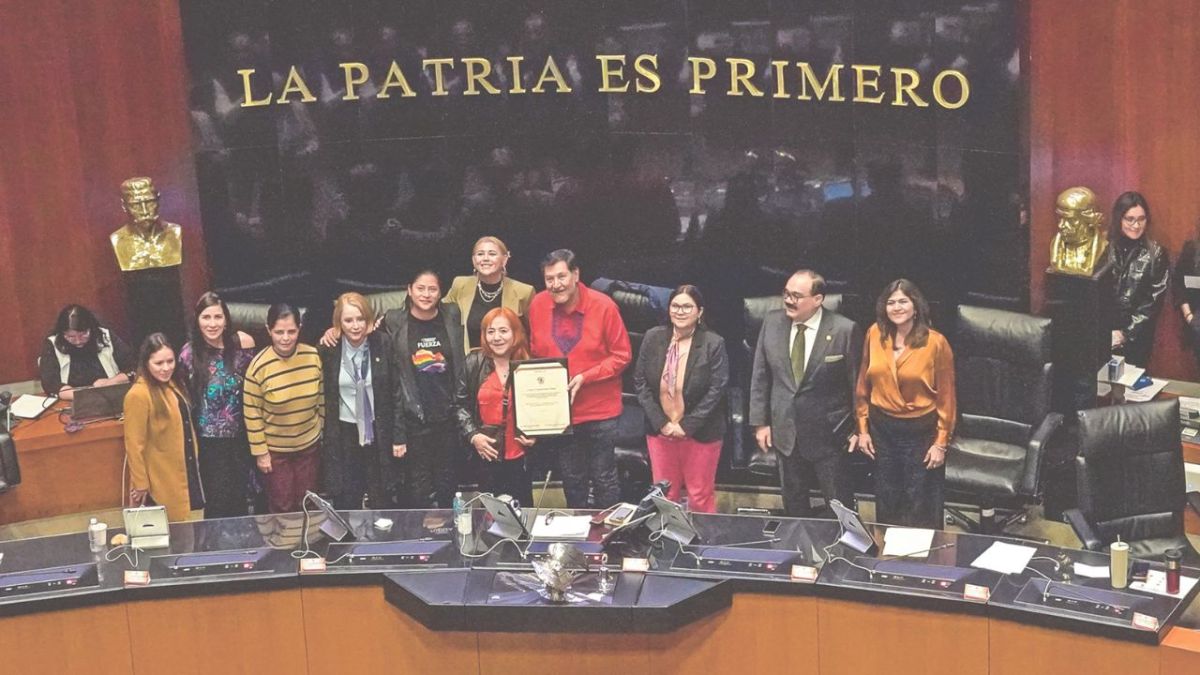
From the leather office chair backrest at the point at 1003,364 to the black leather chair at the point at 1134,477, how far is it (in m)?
0.75

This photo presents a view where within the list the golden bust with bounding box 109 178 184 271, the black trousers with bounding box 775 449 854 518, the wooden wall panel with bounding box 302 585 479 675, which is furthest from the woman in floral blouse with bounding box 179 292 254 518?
the black trousers with bounding box 775 449 854 518

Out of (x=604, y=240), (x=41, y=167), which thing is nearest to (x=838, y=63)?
(x=604, y=240)

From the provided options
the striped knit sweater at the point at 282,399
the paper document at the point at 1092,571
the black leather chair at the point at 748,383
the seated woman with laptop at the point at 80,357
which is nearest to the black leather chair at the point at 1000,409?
the black leather chair at the point at 748,383

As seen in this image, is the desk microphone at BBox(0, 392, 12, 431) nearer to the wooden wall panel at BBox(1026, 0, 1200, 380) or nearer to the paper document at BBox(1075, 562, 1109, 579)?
the wooden wall panel at BBox(1026, 0, 1200, 380)

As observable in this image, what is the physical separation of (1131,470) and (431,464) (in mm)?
3260

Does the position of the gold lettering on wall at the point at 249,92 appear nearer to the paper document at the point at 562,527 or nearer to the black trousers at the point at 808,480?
the paper document at the point at 562,527

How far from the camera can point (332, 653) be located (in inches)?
241

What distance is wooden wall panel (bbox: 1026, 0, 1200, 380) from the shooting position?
25.7ft

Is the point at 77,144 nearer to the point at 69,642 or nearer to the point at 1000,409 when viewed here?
the point at 69,642

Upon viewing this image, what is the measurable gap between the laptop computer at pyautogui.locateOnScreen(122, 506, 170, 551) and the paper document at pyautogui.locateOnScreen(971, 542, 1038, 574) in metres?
3.30

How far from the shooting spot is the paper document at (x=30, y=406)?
28.5 ft

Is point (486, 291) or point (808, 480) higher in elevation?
point (486, 291)

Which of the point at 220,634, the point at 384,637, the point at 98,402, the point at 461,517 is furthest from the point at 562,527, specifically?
the point at 98,402

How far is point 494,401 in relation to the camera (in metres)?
7.30
